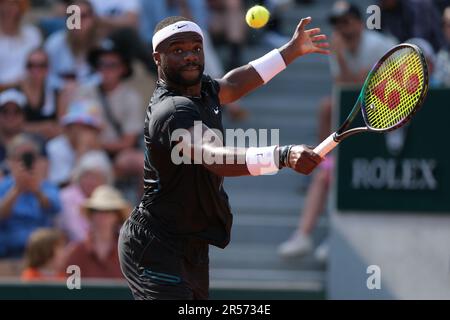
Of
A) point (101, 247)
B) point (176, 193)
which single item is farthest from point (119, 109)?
point (176, 193)

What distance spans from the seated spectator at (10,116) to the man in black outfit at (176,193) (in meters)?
4.11

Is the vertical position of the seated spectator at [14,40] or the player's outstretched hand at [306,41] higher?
the seated spectator at [14,40]

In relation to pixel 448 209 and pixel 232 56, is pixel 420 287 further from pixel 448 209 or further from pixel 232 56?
pixel 232 56

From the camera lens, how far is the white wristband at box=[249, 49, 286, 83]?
5.98m

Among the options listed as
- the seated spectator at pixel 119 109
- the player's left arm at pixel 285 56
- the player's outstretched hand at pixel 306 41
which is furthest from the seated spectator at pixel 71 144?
the player's outstretched hand at pixel 306 41

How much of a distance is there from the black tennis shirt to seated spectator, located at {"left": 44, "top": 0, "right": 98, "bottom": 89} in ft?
14.2

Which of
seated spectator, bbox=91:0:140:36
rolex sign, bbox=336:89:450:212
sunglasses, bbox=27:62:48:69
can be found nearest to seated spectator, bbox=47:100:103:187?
sunglasses, bbox=27:62:48:69

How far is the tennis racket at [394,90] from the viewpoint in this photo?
509 cm

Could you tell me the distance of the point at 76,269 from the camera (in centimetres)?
835

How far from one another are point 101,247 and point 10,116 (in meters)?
1.68

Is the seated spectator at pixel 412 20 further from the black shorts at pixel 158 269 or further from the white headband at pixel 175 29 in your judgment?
the black shorts at pixel 158 269

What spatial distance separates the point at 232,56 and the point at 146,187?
491 centimetres

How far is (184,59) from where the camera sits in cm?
516
